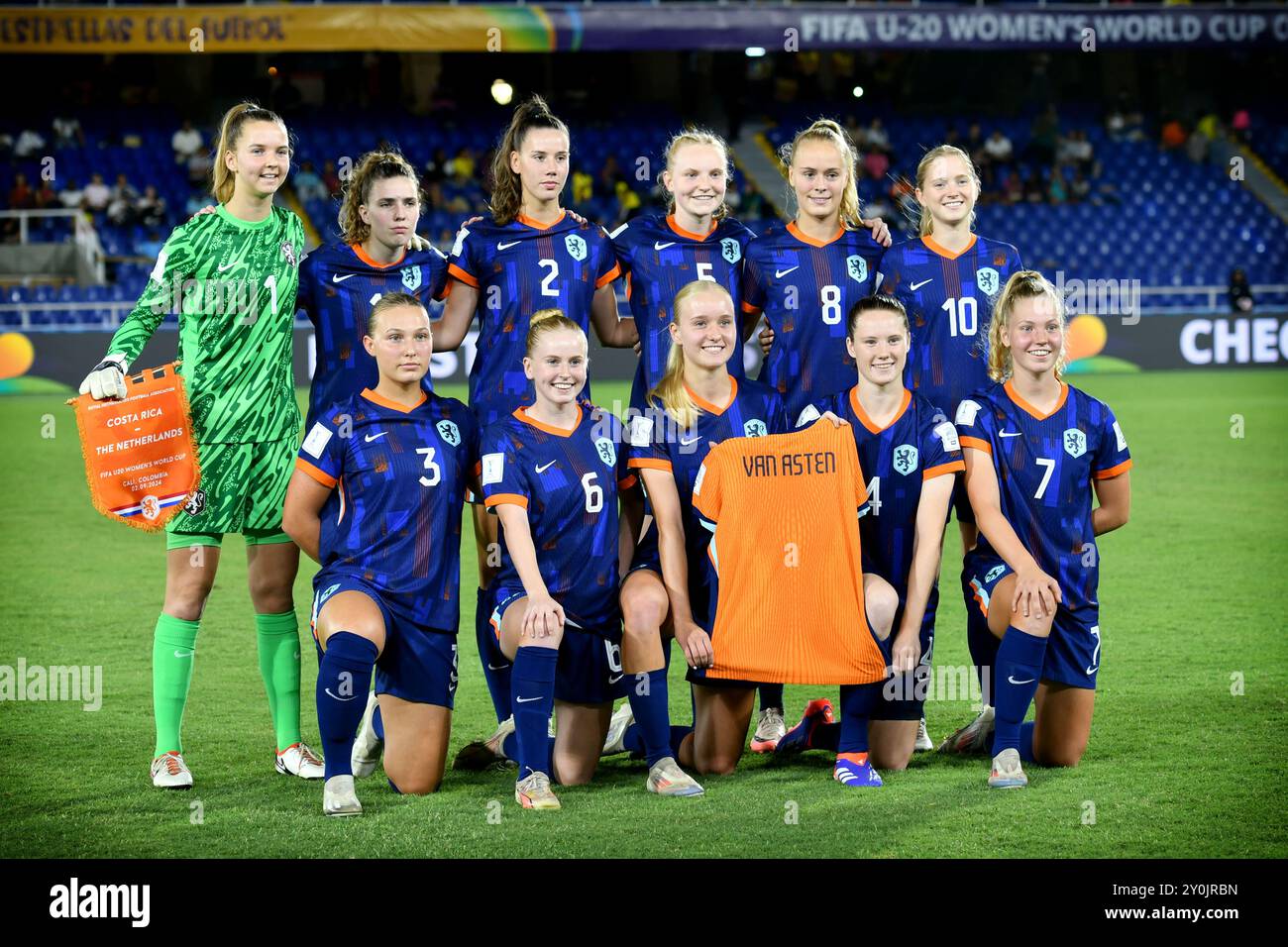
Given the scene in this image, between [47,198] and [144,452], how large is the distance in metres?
17.4

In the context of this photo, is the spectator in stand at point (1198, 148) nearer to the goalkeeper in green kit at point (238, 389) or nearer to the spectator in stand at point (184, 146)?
the spectator in stand at point (184, 146)

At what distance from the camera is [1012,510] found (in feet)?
14.5

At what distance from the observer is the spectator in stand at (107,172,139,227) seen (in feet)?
65.5

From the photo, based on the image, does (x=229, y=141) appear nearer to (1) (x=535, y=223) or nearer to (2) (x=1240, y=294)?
(1) (x=535, y=223)

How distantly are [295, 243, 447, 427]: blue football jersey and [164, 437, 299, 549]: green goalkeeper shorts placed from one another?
0.20 m

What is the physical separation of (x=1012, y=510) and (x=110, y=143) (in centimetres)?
1989

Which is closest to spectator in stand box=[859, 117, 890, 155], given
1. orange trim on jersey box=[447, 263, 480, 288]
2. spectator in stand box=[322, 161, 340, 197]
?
spectator in stand box=[322, 161, 340, 197]

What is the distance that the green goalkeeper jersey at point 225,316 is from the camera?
4.50 metres

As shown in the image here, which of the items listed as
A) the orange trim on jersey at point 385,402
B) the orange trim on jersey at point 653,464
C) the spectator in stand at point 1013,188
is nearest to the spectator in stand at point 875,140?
the spectator in stand at point 1013,188

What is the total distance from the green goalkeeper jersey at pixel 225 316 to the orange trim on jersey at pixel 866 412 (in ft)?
5.74

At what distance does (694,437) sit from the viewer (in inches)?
173

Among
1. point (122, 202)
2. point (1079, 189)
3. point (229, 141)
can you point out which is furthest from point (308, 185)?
point (229, 141)
